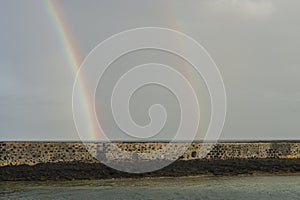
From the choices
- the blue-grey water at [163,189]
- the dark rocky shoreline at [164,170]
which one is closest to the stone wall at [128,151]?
the dark rocky shoreline at [164,170]

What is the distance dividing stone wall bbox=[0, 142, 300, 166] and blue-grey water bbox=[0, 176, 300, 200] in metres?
3.35

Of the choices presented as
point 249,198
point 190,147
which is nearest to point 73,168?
point 190,147

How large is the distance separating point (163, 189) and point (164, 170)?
16.0 ft

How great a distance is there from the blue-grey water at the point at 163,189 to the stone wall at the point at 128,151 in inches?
132

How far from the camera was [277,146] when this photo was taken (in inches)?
1243

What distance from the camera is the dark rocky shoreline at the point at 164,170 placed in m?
24.1

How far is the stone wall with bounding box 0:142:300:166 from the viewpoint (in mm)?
26391

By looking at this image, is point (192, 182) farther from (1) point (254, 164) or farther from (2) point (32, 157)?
(2) point (32, 157)

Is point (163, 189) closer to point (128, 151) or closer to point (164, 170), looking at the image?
point (164, 170)

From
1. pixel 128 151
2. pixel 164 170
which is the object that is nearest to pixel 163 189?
pixel 164 170

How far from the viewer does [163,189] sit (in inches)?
829

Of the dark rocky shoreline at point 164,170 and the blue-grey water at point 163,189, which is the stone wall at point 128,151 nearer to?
the dark rocky shoreline at point 164,170

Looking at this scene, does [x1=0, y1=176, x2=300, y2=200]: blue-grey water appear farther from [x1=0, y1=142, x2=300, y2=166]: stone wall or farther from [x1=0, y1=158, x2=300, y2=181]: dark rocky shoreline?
[x1=0, y1=142, x2=300, y2=166]: stone wall

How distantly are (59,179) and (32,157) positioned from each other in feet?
11.0
